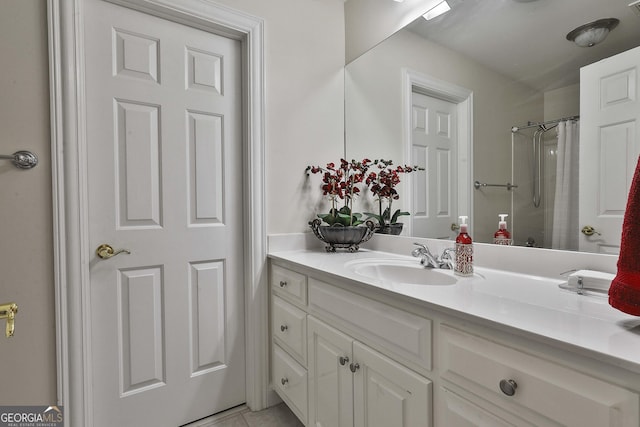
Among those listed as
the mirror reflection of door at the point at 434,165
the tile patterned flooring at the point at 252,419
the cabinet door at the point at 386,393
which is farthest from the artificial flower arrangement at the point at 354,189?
the tile patterned flooring at the point at 252,419

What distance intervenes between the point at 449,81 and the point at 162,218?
1434 mm

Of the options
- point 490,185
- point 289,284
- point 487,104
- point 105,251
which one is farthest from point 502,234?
point 105,251

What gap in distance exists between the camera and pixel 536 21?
1.08 metres

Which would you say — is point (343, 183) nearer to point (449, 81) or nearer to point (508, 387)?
point (449, 81)

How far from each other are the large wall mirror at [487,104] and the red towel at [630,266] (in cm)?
40

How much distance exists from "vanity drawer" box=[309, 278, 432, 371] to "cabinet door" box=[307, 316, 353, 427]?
0.07 meters

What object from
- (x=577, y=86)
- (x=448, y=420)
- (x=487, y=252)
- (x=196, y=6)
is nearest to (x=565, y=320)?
(x=448, y=420)

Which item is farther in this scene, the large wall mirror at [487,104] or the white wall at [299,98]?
the white wall at [299,98]

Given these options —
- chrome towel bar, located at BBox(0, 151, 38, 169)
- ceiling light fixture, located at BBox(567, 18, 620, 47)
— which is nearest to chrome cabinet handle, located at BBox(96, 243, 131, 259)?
chrome towel bar, located at BBox(0, 151, 38, 169)

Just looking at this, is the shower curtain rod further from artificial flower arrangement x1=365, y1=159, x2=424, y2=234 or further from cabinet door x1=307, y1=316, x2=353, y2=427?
cabinet door x1=307, y1=316, x2=353, y2=427

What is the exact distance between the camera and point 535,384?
22.8 inches

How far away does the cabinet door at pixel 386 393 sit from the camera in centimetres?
80

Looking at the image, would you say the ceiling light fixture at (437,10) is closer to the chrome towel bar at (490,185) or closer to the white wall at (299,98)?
the white wall at (299,98)

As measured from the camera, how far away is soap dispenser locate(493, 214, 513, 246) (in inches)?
45.9
